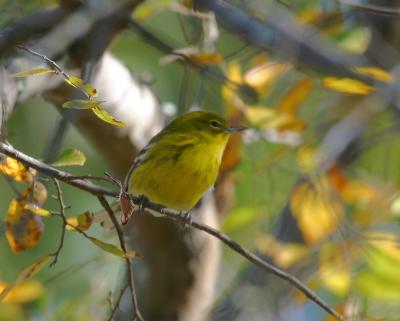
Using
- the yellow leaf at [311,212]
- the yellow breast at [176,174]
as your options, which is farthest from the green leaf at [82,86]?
the yellow leaf at [311,212]

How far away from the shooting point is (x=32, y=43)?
3.75m

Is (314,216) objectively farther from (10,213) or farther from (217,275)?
(10,213)

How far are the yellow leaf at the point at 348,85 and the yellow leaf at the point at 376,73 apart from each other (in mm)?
62

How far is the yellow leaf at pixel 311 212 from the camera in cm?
451

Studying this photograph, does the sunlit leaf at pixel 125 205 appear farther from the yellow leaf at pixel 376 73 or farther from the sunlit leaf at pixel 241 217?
the sunlit leaf at pixel 241 217

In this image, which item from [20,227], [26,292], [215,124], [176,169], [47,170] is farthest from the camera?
[215,124]

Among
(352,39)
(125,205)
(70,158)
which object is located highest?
(70,158)

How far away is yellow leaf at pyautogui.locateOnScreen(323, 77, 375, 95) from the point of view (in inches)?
138

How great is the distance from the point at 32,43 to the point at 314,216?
206 centimetres

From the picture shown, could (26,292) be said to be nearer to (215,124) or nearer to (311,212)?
(215,124)

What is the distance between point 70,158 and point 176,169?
54.3 inches

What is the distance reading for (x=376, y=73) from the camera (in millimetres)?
3547

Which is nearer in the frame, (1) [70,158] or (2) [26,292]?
(1) [70,158]

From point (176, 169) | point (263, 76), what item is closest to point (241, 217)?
point (176, 169)
